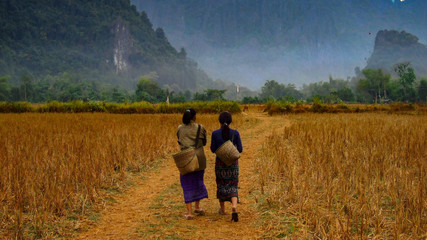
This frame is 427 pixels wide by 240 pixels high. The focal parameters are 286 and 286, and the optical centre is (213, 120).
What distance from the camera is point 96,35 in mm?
167500

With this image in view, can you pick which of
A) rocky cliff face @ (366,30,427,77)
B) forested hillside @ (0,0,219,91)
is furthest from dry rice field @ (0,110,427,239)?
rocky cliff face @ (366,30,427,77)

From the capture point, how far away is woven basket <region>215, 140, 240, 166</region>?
3.74 m

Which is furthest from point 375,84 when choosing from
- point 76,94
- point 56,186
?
point 56,186

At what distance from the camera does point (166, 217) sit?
158 inches

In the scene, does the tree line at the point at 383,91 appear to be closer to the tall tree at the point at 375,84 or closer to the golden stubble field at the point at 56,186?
the tall tree at the point at 375,84

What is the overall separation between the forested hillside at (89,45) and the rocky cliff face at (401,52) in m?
112

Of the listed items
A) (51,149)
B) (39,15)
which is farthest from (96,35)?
(51,149)

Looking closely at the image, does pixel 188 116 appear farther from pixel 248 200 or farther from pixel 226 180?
pixel 248 200

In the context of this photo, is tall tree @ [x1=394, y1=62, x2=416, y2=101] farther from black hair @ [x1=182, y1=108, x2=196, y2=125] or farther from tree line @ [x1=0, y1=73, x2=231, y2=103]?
black hair @ [x1=182, y1=108, x2=196, y2=125]

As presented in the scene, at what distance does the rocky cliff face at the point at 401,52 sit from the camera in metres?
180

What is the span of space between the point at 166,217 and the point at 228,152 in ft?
4.27

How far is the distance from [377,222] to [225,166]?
186cm

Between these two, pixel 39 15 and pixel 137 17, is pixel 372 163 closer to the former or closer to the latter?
pixel 39 15

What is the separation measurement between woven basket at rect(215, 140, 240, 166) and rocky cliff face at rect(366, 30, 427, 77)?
20419 centimetres
